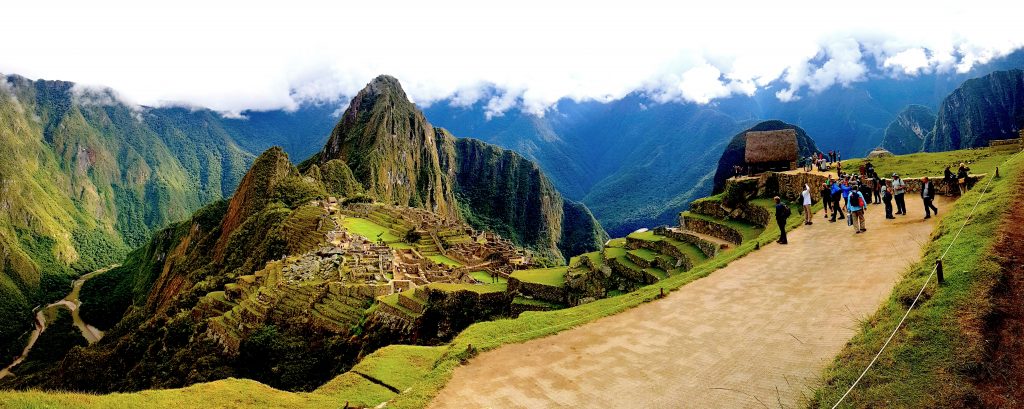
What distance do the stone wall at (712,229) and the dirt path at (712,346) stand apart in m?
9.12

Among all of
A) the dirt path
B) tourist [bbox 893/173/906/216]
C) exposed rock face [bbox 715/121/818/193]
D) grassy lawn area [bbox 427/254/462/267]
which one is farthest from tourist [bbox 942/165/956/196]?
exposed rock face [bbox 715/121/818/193]

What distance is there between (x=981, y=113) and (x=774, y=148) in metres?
155

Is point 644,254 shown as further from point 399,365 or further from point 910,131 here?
point 910,131

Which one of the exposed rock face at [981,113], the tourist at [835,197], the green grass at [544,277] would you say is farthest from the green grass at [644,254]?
the exposed rock face at [981,113]

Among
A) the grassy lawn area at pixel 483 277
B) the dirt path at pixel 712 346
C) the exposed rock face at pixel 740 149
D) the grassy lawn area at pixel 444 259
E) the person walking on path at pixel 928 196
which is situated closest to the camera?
the dirt path at pixel 712 346

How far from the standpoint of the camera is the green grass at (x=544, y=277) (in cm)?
2459

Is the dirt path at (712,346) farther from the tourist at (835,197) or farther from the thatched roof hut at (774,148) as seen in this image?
the thatched roof hut at (774,148)

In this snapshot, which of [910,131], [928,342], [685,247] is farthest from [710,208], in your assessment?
[910,131]

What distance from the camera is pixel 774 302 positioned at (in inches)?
461

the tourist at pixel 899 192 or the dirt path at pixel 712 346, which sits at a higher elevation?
the tourist at pixel 899 192

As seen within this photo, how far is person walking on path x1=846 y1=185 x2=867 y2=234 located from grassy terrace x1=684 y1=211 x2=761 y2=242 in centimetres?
459

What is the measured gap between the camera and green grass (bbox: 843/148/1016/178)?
80.4 feet

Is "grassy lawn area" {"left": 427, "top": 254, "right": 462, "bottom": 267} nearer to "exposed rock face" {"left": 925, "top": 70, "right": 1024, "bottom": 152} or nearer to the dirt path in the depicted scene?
the dirt path

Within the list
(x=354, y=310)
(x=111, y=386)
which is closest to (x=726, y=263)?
(x=354, y=310)
